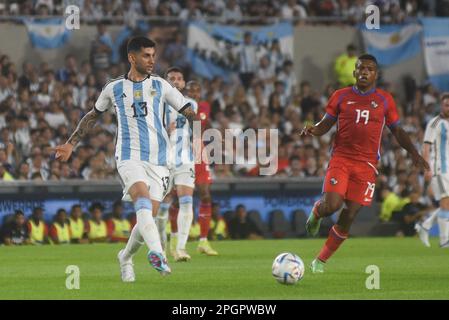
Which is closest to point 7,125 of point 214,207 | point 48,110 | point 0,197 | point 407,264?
point 48,110

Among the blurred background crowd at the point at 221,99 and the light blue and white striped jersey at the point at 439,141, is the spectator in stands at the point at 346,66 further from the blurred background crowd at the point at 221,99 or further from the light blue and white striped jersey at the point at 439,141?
the light blue and white striped jersey at the point at 439,141

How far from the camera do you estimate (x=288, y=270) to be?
11531mm

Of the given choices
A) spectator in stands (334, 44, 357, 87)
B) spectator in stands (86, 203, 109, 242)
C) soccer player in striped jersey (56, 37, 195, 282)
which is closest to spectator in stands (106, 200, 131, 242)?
spectator in stands (86, 203, 109, 242)

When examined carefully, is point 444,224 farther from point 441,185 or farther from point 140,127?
point 140,127

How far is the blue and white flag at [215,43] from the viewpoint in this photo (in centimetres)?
2630

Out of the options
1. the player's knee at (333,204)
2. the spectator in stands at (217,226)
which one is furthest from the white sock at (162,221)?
the spectator in stands at (217,226)

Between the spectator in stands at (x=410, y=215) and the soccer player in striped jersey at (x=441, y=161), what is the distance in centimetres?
361

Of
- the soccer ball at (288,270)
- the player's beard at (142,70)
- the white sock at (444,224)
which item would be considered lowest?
the white sock at (444,224)

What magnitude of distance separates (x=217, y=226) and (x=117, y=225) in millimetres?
2037

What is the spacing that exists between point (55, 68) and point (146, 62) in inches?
549

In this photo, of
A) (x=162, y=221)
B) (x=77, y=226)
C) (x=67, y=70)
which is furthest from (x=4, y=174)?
(x=162, y=221)
